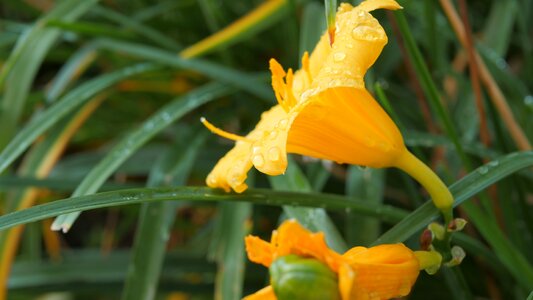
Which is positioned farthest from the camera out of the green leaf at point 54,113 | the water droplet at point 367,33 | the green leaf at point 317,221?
the green leaf at point 54,113

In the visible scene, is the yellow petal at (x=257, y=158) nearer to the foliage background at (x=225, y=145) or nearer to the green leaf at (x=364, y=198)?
the foliage background at (x=225, y=145)

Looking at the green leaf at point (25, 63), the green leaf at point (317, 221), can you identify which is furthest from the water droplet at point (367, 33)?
the green leaf at point (25, 63)

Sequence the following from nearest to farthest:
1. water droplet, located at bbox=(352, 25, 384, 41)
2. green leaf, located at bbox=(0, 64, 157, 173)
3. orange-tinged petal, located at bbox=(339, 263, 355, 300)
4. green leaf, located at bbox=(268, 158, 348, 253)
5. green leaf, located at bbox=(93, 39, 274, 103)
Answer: orange-tinged petal, located at bbox=(339, 263, 355, 300), water droplet, located at bbox=(352, 25, 384, 41), green leaf, located at bbox=(268, 158, 348, 253), green leaf, located at bbox=(0, 64, 157, 173), green leaf, located at bbox=(93, 39, 274, 103)

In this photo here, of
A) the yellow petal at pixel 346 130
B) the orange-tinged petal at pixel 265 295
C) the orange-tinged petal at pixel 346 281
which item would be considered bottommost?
the orange-tinged petal at pixel 346 281

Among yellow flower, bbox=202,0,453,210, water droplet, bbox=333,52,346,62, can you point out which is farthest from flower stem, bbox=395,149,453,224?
water droplet, bbox=333,52,346,62

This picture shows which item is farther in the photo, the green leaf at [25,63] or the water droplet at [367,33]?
the green leaf at [25,63]

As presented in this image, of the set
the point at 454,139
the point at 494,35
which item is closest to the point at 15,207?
the point at 454,139

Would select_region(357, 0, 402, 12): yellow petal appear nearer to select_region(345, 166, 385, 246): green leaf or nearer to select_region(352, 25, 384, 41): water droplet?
select_region(352, 25, 384, 41): water droplet
